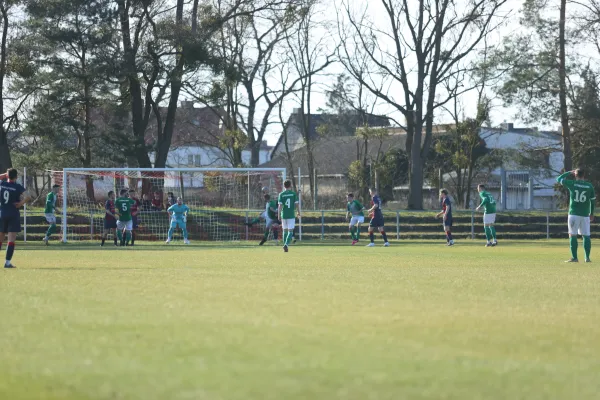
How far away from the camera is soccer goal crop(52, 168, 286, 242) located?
41438 mm

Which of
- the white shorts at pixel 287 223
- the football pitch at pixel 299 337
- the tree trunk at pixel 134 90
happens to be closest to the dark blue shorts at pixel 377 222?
the white shorts at pixel 287 223

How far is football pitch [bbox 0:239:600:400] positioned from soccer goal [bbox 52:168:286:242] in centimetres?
2501

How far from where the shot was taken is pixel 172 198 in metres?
40.7

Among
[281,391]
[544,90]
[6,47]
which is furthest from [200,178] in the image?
[281,391]

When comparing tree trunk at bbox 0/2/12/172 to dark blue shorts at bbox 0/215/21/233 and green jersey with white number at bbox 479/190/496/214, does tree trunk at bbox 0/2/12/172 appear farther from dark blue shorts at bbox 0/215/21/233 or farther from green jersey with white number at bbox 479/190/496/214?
dark blue shorts at bbox 0/215/21/233

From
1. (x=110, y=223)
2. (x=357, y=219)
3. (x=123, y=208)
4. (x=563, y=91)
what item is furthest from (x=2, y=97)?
(x=563, y=91)

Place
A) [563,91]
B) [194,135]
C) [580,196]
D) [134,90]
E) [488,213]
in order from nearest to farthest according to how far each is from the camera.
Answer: [580,196] → [488,213] → [134,90] → [563,91] → [194,135]

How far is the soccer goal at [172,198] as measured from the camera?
41.4 m

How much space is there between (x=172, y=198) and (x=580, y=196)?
73.6 feet

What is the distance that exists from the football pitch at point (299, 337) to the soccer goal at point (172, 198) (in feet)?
82.1

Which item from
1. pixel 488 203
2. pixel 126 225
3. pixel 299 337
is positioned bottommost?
pixel 299 337

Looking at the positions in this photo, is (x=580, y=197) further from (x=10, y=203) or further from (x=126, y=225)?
(x=126, y=225)

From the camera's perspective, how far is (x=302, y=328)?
944cm

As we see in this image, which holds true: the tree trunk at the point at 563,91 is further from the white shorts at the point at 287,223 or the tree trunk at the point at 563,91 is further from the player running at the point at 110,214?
the white shorts at the point at 287,223
